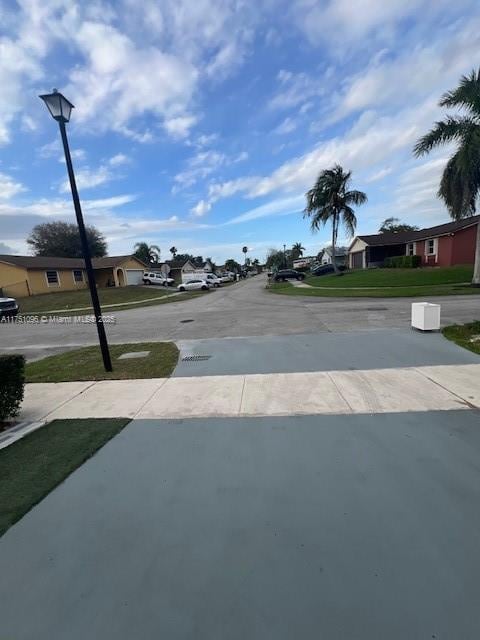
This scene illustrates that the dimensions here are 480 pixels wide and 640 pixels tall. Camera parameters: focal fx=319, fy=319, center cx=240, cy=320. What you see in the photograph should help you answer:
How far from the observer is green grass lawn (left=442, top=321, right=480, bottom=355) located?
6560 mm

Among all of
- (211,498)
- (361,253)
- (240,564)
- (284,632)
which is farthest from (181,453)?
(361,253)

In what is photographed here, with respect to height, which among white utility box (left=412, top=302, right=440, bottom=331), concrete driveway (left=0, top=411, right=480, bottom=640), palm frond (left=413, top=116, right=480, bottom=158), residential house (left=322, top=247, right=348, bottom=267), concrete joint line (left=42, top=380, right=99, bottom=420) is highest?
palm frond (left=413, top=116, right=480, bottom=158)

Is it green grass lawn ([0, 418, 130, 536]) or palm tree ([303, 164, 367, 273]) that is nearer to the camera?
green grass lawn ([0, 418, 130, 536])

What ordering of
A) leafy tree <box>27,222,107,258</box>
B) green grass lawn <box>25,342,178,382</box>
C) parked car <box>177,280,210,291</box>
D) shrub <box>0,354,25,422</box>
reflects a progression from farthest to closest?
leafy tree <box>27,222,107,258</box> → parked car <box>177,280,210,291</box> → green grass lawn <box>25,342,178,382</box> → shrub <box>0,354,25,422</box>

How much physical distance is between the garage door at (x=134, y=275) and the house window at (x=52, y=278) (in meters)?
9.35

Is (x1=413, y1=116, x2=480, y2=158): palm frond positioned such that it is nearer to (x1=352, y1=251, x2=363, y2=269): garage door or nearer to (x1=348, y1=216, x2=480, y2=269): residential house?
(x1=348, y1=216, x2=480, y2=269): residential house

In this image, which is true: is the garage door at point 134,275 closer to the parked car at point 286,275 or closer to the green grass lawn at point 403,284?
the parked car at point 286,275

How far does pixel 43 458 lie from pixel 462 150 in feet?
65.5

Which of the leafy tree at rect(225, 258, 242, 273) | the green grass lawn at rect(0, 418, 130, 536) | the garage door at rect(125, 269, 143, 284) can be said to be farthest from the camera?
the leafy tree at rect(225, 258, 242, 273)

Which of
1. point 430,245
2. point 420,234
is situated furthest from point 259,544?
point 420,234

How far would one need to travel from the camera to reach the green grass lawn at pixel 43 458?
2.75m

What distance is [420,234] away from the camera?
104ft

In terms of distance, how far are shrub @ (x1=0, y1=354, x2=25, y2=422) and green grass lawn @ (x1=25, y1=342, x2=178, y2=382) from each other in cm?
188

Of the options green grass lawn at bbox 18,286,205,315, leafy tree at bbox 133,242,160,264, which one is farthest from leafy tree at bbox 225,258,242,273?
green grass lawn at bbox 18,286,205,315
